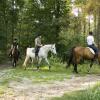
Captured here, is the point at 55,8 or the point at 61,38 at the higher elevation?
the point at 55,8

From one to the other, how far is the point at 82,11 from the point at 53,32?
3.76 metres

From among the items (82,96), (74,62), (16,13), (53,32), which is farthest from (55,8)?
(82,96)

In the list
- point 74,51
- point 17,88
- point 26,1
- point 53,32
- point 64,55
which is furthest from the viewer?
point 26,1

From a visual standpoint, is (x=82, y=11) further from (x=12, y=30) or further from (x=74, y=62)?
(x=74, y=62)

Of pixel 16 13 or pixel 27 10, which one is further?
pixel 16 13

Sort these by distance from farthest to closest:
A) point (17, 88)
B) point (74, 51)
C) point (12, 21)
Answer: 1. point (12, 21)
2. point (74, 51)
3. point (17, 88)

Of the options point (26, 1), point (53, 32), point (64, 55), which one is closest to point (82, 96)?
point (64, 55)

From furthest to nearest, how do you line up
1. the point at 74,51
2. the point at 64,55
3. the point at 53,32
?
the point at 53,32 < the point at 64,55 < the point at 74,51

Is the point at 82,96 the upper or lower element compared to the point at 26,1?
lower

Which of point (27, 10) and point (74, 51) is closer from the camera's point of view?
point (74, 51)

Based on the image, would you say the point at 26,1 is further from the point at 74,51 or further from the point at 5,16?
the point at 74,51

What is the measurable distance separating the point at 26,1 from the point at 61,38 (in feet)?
22.5

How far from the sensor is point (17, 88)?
14648mm

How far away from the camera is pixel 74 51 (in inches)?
876
